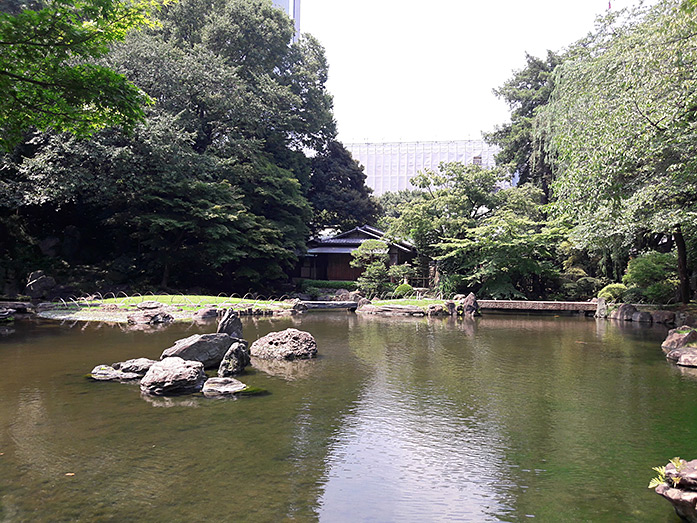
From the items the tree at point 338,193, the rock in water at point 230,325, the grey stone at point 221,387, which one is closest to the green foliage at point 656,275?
the rock in water at point 230,325

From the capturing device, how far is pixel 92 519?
11.8ft

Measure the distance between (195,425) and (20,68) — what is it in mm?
5180

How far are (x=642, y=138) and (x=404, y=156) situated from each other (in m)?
50.7

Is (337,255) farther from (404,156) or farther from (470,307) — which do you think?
(404,156)

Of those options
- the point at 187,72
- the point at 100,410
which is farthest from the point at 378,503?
the point at 187,72

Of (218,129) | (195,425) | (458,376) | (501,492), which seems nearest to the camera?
(501,492)

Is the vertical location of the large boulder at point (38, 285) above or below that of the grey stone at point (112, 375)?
above

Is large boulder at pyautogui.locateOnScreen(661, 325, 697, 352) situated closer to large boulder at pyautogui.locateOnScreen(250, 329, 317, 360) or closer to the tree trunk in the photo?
the tree trunk

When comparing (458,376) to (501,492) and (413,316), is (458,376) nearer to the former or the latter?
(501,492)

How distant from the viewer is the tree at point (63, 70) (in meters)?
6.15

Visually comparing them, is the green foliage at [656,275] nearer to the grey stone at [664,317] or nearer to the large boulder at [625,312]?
the large boulder at [625,312]

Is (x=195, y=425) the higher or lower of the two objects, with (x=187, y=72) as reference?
lower

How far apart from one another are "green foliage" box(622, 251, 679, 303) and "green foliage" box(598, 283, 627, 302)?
1625 mm

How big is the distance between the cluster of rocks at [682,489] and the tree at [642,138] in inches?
256
